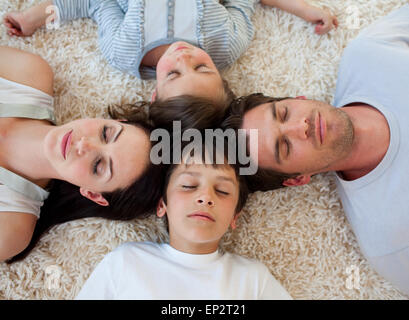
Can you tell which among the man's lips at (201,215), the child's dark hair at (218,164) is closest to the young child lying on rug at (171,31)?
the child's dark hair at (218,164)

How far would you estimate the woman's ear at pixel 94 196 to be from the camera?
1.16 metres

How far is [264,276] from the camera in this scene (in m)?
1.20

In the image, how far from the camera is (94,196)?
1.17 meters

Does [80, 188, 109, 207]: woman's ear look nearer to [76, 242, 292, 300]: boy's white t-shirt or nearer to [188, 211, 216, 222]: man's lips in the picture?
[76, 242, 292, 300]: boy's white t-shirt

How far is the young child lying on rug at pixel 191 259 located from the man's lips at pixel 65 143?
0.33 metres

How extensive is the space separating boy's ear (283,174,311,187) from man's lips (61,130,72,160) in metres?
0.73

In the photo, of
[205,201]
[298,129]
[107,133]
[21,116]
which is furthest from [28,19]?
[298,129]

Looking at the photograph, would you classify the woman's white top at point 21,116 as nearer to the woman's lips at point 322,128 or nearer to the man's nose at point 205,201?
the man's nose at point 205,201

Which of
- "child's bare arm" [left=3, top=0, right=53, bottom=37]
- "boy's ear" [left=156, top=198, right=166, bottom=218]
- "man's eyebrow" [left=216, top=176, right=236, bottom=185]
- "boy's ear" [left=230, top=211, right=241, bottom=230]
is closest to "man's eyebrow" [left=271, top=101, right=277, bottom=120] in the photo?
"man's eyebrow" [left=216, top=176, right=236, bottom=185]

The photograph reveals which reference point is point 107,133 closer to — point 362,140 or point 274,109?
point 274,109

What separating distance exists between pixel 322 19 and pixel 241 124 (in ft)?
1.90

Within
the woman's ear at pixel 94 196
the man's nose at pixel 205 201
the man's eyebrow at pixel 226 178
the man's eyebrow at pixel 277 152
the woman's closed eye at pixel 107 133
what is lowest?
the man's nose at pixel 205 201
